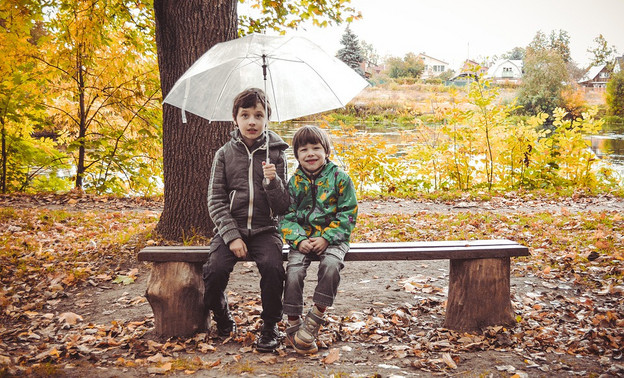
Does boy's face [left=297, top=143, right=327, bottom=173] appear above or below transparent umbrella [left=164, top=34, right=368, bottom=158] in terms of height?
below

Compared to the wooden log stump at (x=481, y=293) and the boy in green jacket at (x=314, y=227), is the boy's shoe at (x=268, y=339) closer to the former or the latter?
the boy in green jacket at (x=314, y=227)

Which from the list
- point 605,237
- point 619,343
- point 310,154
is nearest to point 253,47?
point 310,154

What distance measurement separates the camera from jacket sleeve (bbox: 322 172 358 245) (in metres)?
2.97

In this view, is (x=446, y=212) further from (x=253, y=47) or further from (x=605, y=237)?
(x=253, y=47)

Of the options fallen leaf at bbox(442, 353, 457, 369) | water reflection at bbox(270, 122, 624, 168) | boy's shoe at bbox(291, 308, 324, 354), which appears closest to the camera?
fallen leaf at bbox(442, 353, 457, 369)

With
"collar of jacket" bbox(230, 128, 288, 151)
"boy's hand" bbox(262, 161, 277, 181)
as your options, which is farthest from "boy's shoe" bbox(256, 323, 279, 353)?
"collar of jacket" bbox(230, 128, 288, 151)

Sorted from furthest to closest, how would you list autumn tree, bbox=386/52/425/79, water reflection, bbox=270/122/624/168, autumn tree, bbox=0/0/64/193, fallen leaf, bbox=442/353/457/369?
autumn tree, bbox=386/52/425/79
water reflection, bbox=270/122/624/168
autumn tree, bbox=0/0/64/193
fallen leaf, bbox=442/353/457/369

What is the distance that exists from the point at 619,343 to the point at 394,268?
6.85 feet

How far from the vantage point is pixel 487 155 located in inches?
367

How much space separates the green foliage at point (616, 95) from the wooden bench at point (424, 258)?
33340 millimetres

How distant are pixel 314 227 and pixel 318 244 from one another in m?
0.16

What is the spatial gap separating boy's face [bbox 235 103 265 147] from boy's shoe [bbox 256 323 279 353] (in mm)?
1294

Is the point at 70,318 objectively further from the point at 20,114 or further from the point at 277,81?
the point at 20,114

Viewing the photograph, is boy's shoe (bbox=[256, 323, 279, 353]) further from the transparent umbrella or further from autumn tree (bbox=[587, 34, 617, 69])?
autumn tree (bbox=[587, 34, 617, 69])
